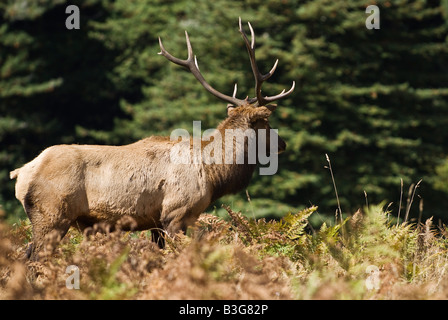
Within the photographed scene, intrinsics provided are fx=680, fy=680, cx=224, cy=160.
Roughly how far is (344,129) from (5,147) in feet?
40.1

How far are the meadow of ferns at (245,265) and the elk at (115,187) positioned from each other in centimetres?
30

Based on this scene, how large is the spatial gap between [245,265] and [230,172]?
2699 millimetres

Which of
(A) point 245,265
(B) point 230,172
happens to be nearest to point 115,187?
(B) point 230,172

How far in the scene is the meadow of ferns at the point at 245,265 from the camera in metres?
4.57

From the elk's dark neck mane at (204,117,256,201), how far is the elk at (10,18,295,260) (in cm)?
1

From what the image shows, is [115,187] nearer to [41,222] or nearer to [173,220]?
[173,220]

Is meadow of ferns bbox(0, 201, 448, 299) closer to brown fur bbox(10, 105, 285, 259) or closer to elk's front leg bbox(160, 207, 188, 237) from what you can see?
elk's front leg bbox(160, 207, 188, 237)

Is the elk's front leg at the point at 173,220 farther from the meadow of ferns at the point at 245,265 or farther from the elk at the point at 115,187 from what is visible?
the meadow of ferns at the point at 245,265

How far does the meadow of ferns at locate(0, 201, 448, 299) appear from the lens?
4.57m

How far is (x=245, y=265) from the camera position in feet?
15.7

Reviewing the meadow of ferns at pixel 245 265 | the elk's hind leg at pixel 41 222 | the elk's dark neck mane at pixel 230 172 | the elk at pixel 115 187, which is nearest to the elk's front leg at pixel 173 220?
the elk at pixel 115 187

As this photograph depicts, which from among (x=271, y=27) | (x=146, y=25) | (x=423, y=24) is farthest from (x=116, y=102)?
(x=423, y=24)

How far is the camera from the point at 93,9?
2962 cm

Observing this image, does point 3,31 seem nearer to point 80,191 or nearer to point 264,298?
point 80,191
